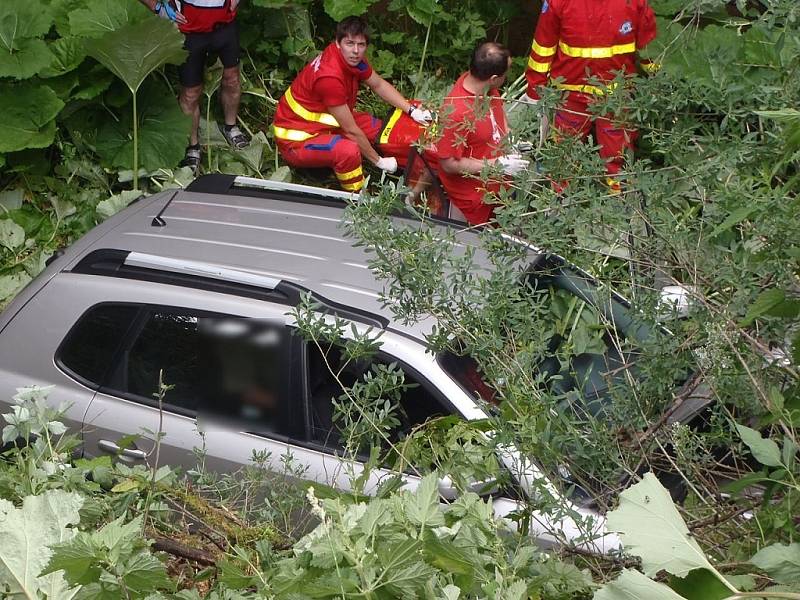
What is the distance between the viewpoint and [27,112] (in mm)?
6734

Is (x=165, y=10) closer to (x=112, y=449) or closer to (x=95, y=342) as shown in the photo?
(x=95, y=342)

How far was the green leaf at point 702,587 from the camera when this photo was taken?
122 cm

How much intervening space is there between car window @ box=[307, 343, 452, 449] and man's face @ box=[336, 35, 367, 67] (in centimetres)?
307

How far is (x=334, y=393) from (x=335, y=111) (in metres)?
3.13

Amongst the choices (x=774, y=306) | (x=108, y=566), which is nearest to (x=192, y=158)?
(x=774, y=306)

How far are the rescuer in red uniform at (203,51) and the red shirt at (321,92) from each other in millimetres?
703

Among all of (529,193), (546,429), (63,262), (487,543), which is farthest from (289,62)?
(487,543)

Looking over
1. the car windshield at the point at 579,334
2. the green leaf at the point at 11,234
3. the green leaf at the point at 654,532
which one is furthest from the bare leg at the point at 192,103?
the green leaf at the point at 654,532

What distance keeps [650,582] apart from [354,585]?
0.37 metres

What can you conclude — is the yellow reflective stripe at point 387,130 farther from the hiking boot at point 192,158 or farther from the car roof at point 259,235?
the car roof at point 259,235

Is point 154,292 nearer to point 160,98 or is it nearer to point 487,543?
point 487,543

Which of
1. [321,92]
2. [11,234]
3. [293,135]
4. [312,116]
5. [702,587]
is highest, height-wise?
[702,587]

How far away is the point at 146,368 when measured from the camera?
13.5 feet

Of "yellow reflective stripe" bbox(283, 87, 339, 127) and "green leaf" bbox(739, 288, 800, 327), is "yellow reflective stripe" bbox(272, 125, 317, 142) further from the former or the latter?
"green leaf" bbox(739, 288, 800, 327)
